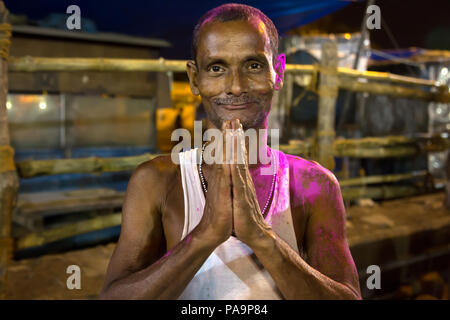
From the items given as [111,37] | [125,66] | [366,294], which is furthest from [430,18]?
[111,37]

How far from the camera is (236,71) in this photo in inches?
54.5

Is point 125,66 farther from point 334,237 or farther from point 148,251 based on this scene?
point 334,237

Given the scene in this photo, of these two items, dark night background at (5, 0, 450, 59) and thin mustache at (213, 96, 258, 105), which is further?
dark night background at (5, 0, 450, 59)

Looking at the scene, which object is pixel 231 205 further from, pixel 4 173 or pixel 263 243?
pixel 4 173

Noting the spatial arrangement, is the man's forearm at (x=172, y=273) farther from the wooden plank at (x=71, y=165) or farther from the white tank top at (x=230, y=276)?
the wooden plank at (x=71, y=165)

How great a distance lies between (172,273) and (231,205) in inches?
12.0

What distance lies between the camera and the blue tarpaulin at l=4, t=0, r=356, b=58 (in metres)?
4.70

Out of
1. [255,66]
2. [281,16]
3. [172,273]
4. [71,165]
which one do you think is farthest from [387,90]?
[172,273]

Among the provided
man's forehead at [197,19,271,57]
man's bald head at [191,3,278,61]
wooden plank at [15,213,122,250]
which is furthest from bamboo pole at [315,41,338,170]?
man's forehead at [197,19,271,57]

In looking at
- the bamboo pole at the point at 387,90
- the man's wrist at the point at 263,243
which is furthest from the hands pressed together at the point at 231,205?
the bamboo pole at the point at 387,90

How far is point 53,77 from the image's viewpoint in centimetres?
593

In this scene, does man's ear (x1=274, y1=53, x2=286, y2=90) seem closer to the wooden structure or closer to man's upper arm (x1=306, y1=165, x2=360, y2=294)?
man's upper arm (x1=306, y1=165, x2=360, y2=294)

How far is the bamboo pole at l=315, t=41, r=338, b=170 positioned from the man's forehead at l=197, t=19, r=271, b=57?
10.4 ft

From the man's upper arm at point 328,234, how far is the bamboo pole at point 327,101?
2922mm
